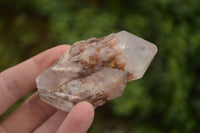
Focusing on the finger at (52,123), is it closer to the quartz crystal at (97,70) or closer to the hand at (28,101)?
the hand at (28,101)

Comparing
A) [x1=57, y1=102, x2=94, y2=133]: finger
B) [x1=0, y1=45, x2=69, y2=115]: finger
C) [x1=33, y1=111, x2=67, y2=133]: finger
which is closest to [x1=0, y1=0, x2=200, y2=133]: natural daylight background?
[x1=0, y1=45, x2=69, y2=115]: finger

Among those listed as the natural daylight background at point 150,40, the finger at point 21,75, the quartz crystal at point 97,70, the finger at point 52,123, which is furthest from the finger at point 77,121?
the natural daylight background at point 150,40

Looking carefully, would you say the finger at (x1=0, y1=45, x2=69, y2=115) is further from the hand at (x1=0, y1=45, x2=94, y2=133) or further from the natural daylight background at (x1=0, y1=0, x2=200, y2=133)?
the natural daylight background at (x1=0, y1=0, x2=200, y2=133)

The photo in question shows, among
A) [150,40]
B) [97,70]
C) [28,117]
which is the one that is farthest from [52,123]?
[150,40]

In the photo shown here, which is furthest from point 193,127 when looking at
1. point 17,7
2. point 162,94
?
point 17,7

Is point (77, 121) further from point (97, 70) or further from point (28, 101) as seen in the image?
point (28, 101)

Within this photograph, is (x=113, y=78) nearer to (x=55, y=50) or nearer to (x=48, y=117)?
(x=55, y=50)
